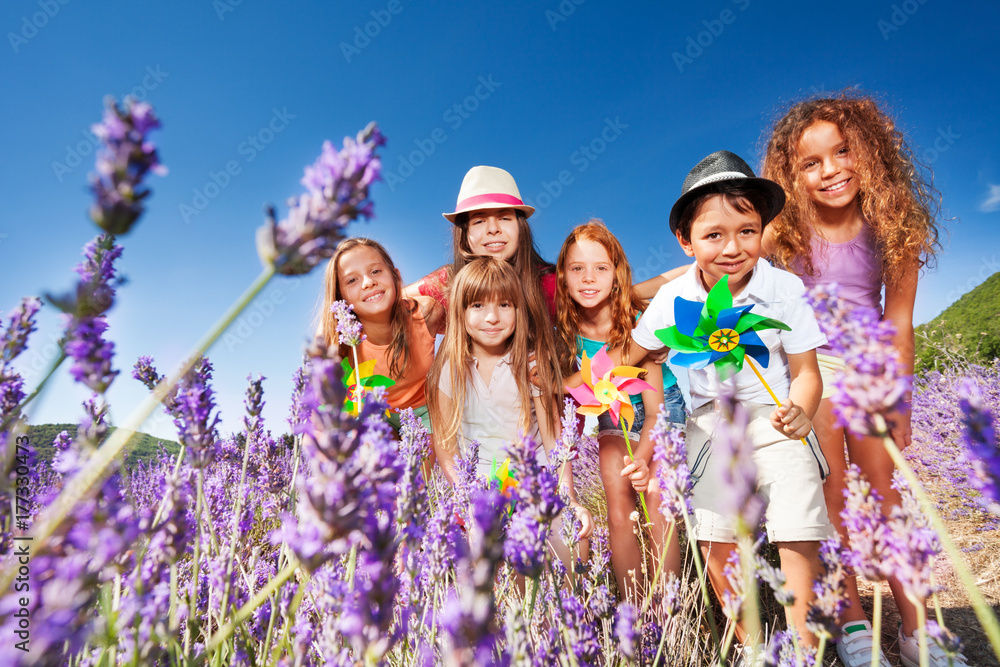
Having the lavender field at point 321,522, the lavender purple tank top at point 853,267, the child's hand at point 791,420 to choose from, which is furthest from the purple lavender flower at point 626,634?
the lavender purple tank top at point 853,267

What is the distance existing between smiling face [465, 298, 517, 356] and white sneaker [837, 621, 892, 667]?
2142 mm

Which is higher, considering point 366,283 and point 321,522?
point 366,283

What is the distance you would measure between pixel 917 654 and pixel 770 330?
159cm

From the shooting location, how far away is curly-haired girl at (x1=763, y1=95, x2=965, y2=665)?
Result: 271 centimetres

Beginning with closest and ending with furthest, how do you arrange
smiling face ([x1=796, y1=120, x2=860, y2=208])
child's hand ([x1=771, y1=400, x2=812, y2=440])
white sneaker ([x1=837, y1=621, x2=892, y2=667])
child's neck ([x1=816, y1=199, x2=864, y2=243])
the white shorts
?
child's hand ([x1=771, y1=400, x2=812, y2=440]) < the white shorts < white sneaker ([x1=837, y1=621, x2=892, y2=667]) < smiling face ([x1=796, y1=120, x2=860, y2=208]) < child's neck ([x1=816, y1=199, x2=864, y2=243])

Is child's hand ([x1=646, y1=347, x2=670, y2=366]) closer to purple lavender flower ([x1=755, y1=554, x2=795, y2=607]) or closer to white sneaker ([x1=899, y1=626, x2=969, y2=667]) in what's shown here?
white sneaker ([x1=899, y1=626, x2=969, y2=667])

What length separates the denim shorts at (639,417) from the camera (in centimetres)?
295

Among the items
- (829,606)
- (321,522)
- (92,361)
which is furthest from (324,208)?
(829,606)

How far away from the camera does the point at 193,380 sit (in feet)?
3.86

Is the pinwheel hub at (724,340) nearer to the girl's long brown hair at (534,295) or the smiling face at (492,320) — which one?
the girl's long brown hair at (534,295)

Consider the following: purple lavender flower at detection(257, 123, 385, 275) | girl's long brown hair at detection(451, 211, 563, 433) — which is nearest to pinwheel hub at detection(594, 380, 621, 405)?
girl's long brown hair at detection(451, 211, 563, 433)

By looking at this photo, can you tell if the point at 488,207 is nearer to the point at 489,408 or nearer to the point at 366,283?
the point at 366,283

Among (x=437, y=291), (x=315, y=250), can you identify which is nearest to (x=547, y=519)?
(x=315, y=250)

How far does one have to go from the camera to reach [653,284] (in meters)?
3.50
